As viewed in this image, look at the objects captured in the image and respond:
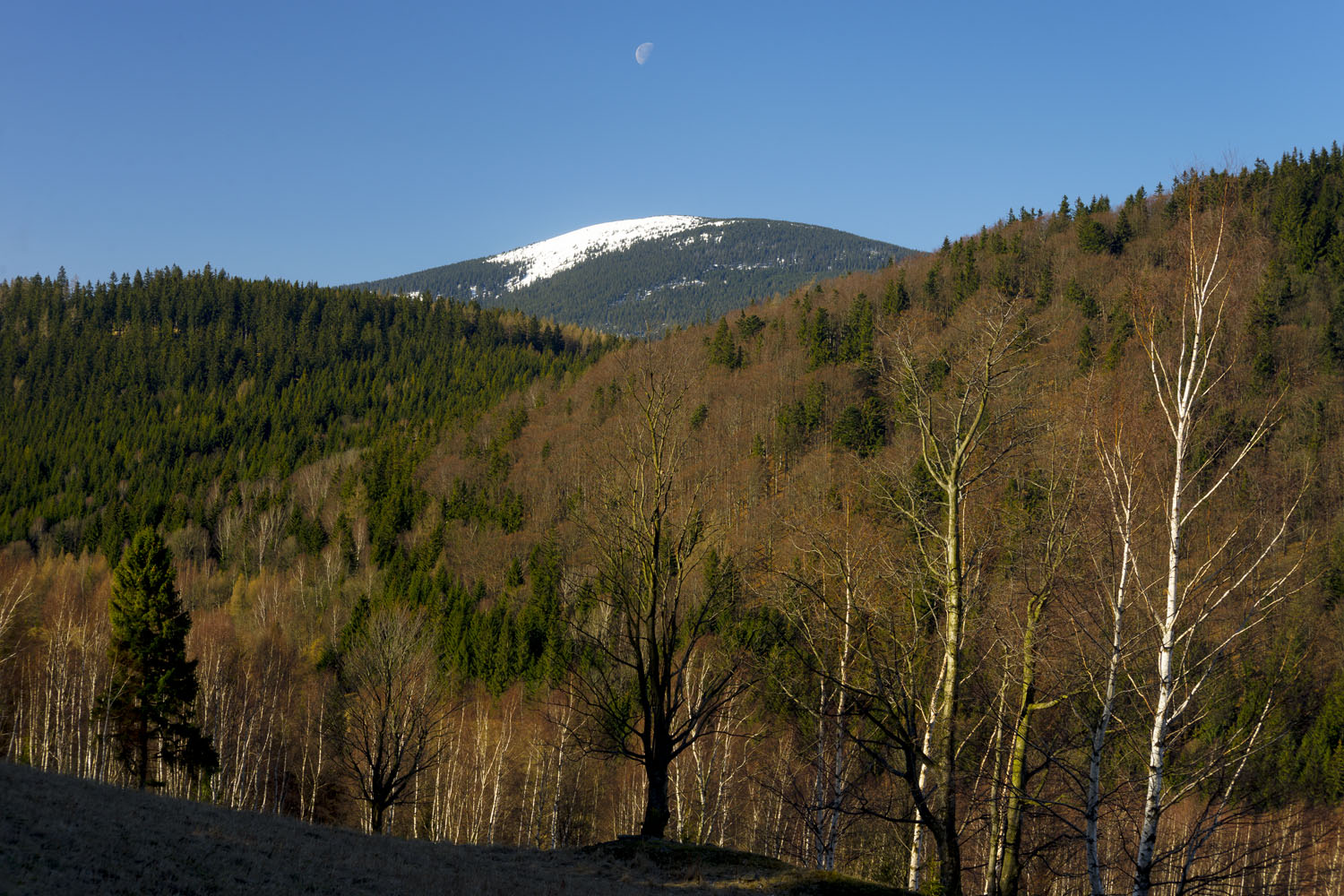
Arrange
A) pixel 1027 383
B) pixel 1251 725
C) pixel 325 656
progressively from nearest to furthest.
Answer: pixel 1251 725 → pixel 1027 383 → pixel 325 656

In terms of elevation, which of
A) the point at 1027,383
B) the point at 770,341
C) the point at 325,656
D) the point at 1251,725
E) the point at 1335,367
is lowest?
the point at 325,656

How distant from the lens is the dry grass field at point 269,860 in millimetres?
9398

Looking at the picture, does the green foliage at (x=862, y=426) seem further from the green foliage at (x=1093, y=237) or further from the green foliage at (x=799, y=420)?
the green foliage at (x=1093, y=237)

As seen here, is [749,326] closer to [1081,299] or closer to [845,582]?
[1081,299]

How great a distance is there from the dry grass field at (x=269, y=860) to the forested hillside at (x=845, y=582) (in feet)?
5.76

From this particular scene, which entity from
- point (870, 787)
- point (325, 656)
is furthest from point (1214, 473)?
point (325, 656)

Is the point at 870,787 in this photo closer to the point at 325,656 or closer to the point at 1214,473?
the point at 1214,473

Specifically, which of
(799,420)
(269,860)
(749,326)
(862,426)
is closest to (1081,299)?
(862,426)

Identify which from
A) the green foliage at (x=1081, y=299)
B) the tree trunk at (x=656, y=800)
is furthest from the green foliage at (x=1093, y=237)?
the tree trunk at (x=656, y=800)

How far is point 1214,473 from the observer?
1030 centimetres

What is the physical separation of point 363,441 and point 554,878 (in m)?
132

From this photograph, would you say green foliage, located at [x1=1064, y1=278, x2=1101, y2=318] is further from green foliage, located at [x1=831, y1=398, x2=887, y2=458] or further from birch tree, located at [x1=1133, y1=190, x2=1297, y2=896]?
birch tree, located at [x1=1133, y1=190, x2=1297, y2=896]

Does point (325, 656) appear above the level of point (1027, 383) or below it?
below

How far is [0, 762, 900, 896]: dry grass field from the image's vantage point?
940cm
